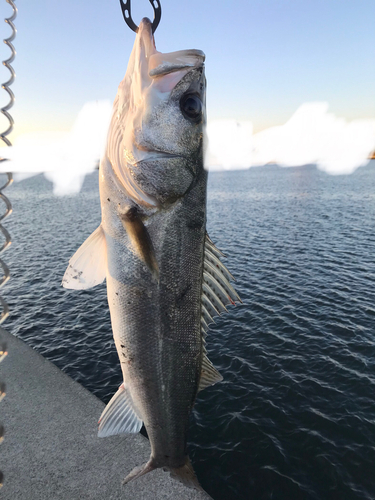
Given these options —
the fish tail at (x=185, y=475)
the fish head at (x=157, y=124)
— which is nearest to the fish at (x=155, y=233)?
the fish head at (x=157, y=124)

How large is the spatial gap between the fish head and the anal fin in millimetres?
2003

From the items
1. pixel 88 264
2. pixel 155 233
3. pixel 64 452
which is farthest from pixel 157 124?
pixel 64 452

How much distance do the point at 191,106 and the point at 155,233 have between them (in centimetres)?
114

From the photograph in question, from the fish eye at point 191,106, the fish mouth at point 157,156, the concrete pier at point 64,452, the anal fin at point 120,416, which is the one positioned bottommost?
the concrete pier at point 64,452

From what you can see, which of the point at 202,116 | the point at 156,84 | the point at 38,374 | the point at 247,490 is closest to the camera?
the point at 156,84

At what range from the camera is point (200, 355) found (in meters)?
3.36

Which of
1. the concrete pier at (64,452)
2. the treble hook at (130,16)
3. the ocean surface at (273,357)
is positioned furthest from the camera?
the ocean surface at (273,357)

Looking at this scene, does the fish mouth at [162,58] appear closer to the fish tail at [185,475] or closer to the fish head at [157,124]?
the fish head at [157,124]

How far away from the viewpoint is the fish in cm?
281

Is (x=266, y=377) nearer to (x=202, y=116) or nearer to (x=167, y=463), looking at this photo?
(x=167, y=463)

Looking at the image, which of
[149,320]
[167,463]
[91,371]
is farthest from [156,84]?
[91,371]

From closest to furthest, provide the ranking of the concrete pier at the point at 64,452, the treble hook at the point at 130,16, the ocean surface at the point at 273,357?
the treble hook at the point at 130,16 < the concrete pier at the point at 64,452 < the ocean surface at the point at 273,357

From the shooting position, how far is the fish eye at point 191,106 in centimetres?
285

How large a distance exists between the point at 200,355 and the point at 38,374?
7430mm
